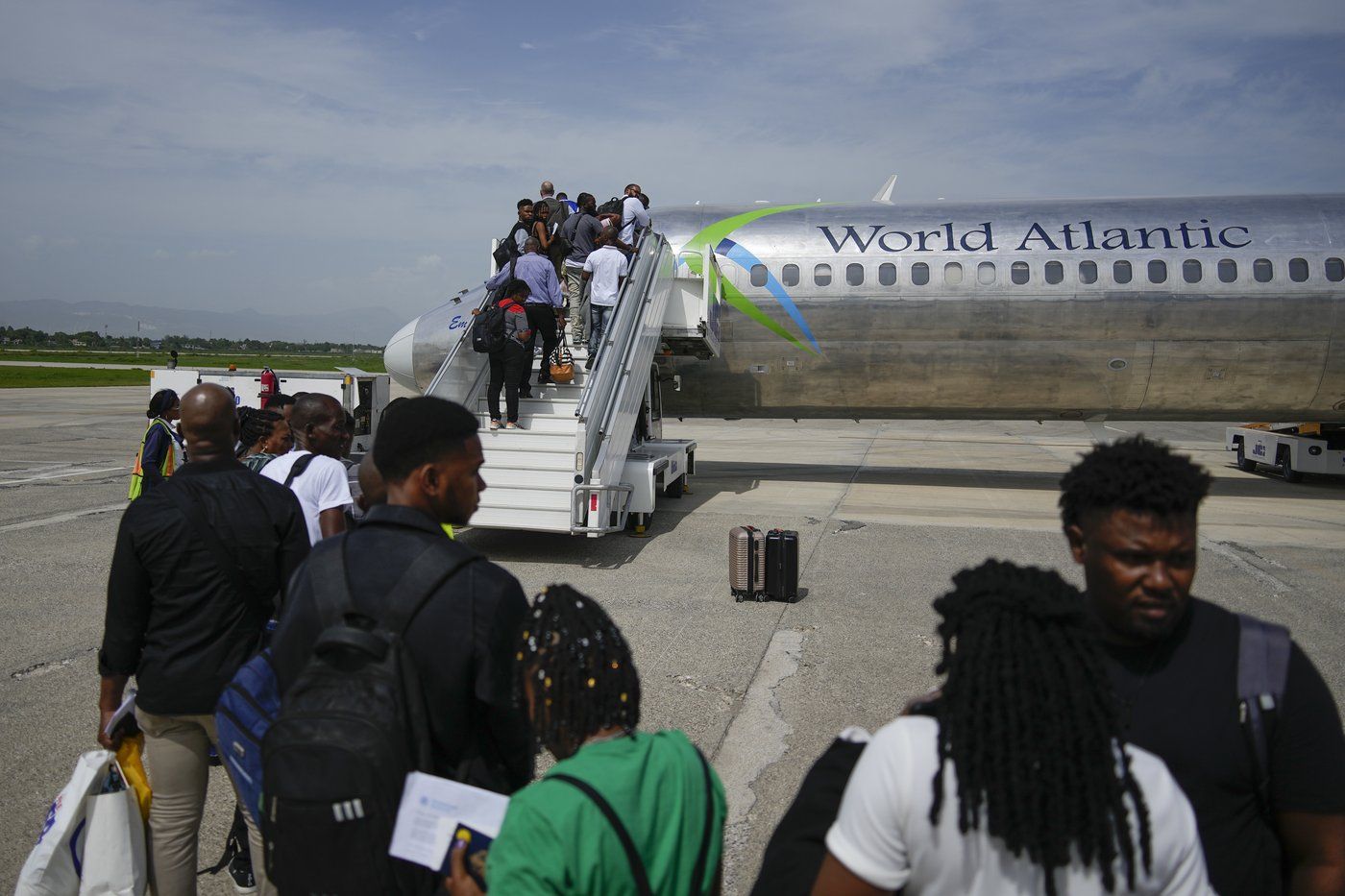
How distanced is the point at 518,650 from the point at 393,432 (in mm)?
716

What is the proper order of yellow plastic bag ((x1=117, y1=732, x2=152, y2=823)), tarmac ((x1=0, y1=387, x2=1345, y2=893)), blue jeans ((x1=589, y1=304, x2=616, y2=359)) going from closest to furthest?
yellow plastic bag ((x1=117, y1=732, x2=152, y2=823)) → tarmac ((x1=0, y1=387, x2=1345, y2=893)) → blue jeans ((x1=589, y1=304, x2=616, y2=359))

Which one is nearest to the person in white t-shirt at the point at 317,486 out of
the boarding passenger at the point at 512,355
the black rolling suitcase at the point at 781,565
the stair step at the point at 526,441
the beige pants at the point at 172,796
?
the beige pants at the point at 172,796

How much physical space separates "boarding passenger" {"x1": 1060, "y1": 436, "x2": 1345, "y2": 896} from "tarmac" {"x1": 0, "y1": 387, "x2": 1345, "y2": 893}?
2281 millimetres

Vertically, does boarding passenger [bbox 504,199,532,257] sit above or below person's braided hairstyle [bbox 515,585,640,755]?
above

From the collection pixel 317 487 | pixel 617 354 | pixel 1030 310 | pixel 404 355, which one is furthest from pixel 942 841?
pixel 404 355

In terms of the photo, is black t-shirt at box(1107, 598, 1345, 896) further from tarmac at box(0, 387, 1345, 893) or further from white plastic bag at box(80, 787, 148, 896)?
white plastic bag at box(80, 787, 148, 896)

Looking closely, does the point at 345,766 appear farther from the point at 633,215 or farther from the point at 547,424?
the point at 633,215

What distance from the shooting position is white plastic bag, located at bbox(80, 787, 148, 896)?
2768 millimetres

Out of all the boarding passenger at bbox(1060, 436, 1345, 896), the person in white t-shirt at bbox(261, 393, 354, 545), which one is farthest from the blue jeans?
the boarding passenger at bbox(1060, 436, 1345, 896)

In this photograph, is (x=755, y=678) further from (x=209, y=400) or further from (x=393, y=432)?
(x=393, y=432)

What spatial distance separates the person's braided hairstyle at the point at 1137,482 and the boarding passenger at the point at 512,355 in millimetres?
8090

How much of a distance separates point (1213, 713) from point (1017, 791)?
2.13 feet

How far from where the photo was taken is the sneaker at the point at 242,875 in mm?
3709

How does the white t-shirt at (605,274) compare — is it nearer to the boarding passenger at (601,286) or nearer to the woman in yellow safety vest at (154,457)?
the boarding passenger at (601,286)
